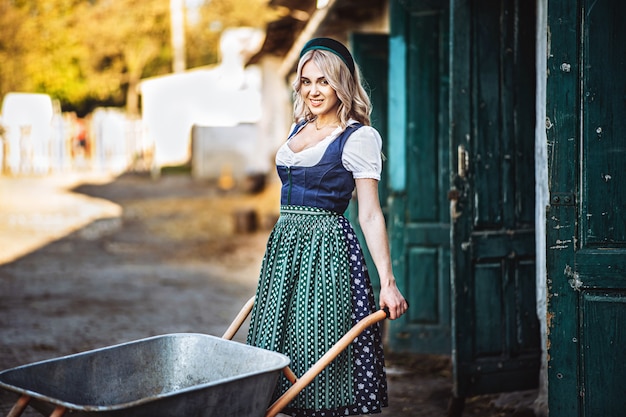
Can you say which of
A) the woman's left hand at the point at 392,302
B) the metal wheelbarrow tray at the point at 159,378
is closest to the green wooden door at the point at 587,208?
the woman's left hand at the point at 392,302

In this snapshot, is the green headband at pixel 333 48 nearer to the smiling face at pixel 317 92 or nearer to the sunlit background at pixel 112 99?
the smiling face at pixel 317 92

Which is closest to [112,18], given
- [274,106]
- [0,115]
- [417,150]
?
[0,115]

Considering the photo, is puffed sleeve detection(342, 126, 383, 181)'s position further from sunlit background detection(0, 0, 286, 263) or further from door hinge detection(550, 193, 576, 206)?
sunlit background detection(0, 0, 286, 263)

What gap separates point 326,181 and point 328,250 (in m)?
0.28

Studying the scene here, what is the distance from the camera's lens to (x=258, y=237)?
13.4 meters

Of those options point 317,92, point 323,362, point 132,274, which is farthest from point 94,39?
point 323,362

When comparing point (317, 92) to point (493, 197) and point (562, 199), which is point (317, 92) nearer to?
point (562, 199)

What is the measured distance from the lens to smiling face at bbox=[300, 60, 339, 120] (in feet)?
11.3

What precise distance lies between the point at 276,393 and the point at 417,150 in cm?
323

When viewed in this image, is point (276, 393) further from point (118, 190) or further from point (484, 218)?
point (118, 190)

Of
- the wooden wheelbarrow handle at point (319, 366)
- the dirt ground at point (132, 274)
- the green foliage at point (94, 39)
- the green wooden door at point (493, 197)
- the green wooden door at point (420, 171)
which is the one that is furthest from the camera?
the green foliage at point (94, 39)

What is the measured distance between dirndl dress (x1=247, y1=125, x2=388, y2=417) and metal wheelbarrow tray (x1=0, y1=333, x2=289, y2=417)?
12.8 inches

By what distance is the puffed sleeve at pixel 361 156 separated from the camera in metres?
3.41

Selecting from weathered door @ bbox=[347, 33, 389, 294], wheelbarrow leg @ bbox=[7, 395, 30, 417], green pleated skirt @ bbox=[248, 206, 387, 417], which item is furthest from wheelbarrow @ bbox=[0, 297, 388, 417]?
weathered door @ bbox=[347, 33, 389, 294]
